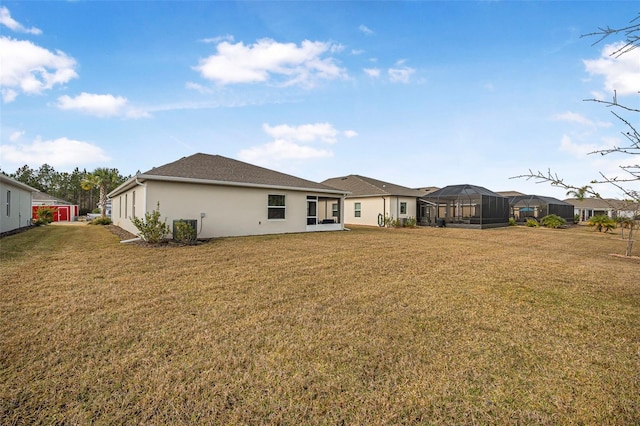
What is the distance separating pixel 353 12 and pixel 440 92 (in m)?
5.49

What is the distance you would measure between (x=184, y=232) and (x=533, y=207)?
31.7 metres

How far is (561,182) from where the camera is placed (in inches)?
76.5

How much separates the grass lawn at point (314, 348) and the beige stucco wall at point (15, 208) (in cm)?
1010

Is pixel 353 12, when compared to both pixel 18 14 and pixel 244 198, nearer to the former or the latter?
pixel 244 198

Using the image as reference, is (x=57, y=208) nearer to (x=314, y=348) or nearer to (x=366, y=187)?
(x=366, y=187)

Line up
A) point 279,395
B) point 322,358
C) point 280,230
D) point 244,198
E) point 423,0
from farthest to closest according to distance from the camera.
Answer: point 280,230 < point 244,198 < point 423,0 < point 322,358 < point 279,395

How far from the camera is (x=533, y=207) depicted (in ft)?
93.5

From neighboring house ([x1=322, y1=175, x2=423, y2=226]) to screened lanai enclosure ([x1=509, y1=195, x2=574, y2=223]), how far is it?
12743 millimetres

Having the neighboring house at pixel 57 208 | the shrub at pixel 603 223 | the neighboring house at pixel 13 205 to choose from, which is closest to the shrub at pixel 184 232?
the neighboring house at pixel 13 205

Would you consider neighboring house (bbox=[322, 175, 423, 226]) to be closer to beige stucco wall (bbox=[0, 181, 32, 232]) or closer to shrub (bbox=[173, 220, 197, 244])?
shrub (bbox=[173, 220, 197, 244])

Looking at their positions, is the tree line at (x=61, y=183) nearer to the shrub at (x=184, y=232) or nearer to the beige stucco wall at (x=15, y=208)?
the beige stucco wall at (x=15, y=208)

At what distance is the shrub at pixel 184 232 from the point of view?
33.6ft

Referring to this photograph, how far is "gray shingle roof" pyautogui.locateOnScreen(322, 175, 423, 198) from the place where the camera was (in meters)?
22.7

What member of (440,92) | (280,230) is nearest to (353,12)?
(440,92)
